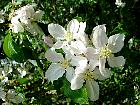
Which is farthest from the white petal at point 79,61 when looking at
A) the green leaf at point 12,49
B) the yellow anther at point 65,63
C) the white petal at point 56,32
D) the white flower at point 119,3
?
the white flower at point 119,3

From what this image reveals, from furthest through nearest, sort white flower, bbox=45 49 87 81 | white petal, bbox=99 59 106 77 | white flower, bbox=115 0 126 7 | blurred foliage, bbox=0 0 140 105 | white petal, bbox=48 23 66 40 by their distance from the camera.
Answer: white flower, bbox=115 0 126 7 → blurred foliage, bbox=0 0 140 105 → white petal, bbox=48 23 66 40 → white flower, bbox=45 49 87 81 → white petal, bbox=99 59 106 77

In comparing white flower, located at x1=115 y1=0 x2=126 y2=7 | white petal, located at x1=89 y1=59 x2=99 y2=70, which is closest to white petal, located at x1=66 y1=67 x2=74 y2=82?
white petal, located at x1=89 y1=59 x2=99 y2=70

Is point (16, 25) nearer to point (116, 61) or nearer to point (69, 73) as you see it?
point (69, 73)

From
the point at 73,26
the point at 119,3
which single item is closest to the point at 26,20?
the point at 73,26

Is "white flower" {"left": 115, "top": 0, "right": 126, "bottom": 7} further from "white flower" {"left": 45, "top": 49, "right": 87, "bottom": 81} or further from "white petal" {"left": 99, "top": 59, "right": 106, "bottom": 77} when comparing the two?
"white petal" {"left": 99, "top": 59, "right": 106, "bottom": 77}

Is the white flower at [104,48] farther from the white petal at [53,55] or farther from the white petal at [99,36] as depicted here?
the white petal at [53,55]
